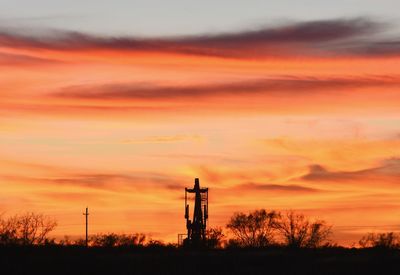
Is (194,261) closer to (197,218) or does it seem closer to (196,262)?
(196,262)

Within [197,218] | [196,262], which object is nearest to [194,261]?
[196,262]

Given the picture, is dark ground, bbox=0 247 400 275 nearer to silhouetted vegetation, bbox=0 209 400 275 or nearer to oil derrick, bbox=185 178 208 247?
silhouetted vegetation, bbox=0 209 400 275

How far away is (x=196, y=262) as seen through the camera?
4388 centimetres

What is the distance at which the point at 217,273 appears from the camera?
4281cm

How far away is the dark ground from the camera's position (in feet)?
140

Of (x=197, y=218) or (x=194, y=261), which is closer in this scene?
(x=194, y=261)

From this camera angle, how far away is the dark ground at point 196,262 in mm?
42625

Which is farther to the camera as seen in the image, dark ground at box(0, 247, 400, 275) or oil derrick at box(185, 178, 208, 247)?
oil derrick at box(185, 178, 208, 247)

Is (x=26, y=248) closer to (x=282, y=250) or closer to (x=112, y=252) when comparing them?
(x=112, y=252)

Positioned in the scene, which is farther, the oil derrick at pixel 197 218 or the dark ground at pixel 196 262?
the oil derrick at pixel 197 218

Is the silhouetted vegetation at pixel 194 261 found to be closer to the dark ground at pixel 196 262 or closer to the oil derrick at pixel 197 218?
the dark ground at pixel 196 262

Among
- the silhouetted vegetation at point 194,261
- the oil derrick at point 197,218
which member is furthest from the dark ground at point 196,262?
the oil derrick at point 197,218

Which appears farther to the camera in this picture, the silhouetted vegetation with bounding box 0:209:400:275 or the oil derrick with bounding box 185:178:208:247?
the oil derrick with bounding box 185:178:208:247

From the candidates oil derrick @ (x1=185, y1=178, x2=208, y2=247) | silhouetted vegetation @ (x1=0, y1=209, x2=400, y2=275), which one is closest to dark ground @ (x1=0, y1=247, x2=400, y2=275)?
silhouetted vegetation @ (x1=0, y1=209, x2=400, y2=275)
